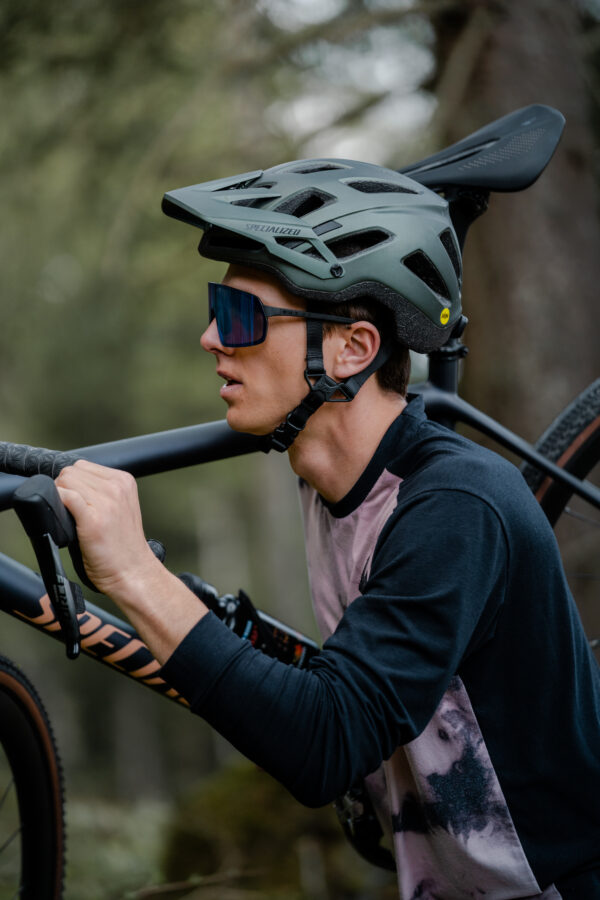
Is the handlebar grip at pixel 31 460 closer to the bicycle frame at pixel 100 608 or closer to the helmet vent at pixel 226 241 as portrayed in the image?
the bicycle frame at pixel 100 608

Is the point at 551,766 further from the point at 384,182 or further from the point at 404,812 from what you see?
the point at 384,182

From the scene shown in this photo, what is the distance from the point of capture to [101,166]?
5531 mm

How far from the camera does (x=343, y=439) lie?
6.41 feet

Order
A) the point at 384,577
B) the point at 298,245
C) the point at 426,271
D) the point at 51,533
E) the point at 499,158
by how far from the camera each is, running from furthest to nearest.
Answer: the point at 499,158 → the point at 426,271 → the point at 298,245 → the point at 384,577 → the point at 51,533

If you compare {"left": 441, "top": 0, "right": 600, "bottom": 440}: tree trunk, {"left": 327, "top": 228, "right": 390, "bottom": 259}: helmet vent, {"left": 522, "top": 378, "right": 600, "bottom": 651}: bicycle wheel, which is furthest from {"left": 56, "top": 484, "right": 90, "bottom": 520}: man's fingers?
{"left": 441, "top": 0, "right": 600, "bottom": 440}: tree trunk

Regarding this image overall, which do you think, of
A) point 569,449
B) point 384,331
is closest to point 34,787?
point 384,331

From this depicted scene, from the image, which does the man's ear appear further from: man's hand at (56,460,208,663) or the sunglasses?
man's hand at (56,460,208,663)

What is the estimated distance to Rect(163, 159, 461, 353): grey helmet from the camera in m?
1.79

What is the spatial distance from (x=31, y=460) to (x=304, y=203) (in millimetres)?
864

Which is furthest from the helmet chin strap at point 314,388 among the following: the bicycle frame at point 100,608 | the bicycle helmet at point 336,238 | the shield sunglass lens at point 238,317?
the bicycle frame at point 100,608

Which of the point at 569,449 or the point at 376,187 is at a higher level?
the point at 376,187

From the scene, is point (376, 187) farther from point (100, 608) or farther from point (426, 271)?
point (100, 608)

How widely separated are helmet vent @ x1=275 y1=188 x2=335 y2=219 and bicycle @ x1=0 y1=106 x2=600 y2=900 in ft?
A: 2.00

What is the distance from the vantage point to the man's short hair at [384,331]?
1914 millimetres
